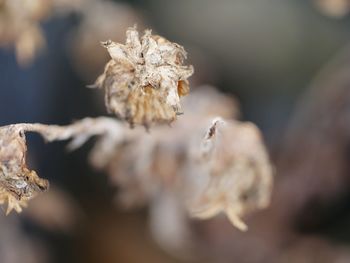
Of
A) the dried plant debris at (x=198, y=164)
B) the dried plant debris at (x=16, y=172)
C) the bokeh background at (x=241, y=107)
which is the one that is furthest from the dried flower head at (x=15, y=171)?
the bokeh background at (x=241, y=107)

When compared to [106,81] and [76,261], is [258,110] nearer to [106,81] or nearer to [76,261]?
[76,261]

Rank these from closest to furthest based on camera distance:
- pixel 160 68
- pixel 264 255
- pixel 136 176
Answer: pixel 160 68 → pixel 136 176 → pixel 264 255

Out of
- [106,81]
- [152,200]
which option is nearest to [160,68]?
[106,81]

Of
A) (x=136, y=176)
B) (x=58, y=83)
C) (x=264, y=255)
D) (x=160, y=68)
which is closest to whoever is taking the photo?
(x=160, y=68)

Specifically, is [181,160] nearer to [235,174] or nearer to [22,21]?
[235,174]

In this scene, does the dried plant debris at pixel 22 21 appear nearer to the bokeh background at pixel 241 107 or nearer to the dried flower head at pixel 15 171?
the bokeh background at pixel 241 107

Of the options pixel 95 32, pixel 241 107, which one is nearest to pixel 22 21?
pixel 95 32

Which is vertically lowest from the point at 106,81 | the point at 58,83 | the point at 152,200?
the point at 106,81
